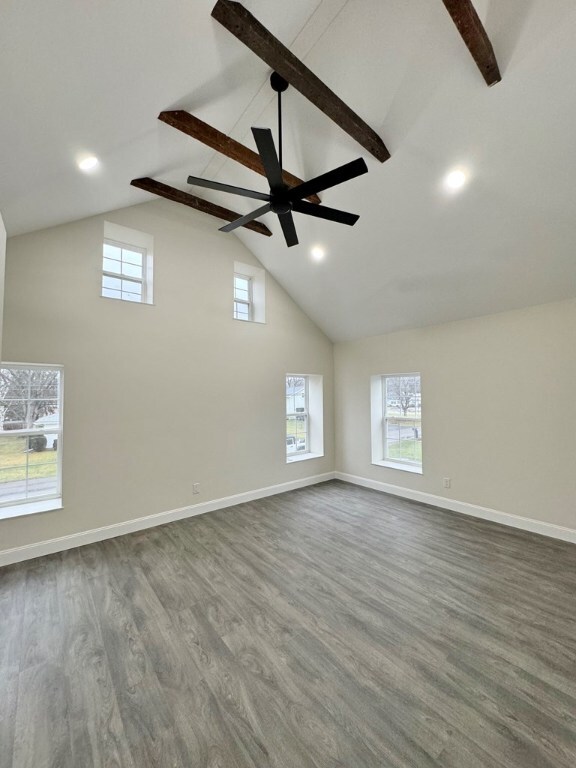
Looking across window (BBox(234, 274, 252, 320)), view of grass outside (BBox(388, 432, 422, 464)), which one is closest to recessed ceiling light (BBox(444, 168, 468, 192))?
window (BBox(234, 274, 252, 320))

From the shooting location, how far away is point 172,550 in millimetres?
3268

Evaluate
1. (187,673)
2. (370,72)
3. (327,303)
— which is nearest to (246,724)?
(187,673)

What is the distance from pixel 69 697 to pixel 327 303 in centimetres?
486

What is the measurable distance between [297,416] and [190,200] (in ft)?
12.2

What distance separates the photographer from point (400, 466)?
5012 mm

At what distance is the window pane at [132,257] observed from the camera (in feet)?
12.9

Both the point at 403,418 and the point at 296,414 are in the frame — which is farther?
the point at 296,414

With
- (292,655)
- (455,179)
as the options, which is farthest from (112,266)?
(292,655)

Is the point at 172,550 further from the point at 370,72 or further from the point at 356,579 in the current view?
the point at 370,72

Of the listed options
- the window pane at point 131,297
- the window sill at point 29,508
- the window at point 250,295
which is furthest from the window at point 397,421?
the window sill at point 29,508

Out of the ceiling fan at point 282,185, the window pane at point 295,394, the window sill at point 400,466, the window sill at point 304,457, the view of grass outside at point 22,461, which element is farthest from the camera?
the window pane at point 295,394

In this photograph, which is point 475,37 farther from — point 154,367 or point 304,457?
point 304,457

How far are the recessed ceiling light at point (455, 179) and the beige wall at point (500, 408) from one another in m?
1.81

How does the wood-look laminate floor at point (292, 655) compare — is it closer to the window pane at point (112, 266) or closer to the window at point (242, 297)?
the window pane at point (112, 266)
